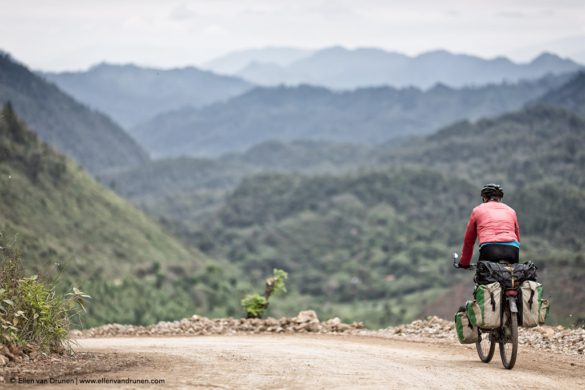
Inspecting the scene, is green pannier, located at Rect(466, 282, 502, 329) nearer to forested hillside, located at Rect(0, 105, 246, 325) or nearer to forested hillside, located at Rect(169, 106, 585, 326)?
forested hillside, located at Rect(0, 105, 246, 325)

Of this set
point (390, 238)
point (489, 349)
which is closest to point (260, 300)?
point (489, 349)

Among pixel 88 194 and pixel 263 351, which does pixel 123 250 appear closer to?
pixel 88 194

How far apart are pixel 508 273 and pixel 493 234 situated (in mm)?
615

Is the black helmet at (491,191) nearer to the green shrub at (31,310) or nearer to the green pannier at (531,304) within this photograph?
the green pannier at (531,304)

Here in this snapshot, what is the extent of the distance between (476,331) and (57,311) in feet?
17.9

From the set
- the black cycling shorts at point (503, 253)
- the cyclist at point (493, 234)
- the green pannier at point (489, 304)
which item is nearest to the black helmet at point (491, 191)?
the cyclist at point (493, 234)

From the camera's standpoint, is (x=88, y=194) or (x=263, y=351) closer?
(x=263, y=351)

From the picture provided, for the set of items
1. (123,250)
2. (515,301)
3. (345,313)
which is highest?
(515,301)

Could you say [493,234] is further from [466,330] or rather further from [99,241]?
[99,241]

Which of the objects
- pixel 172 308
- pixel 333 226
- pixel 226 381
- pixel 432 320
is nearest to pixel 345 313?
pixel 172 308

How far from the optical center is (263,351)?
1202cm

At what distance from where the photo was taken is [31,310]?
438 inches

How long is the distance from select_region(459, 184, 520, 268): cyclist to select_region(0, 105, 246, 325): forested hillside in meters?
41.4

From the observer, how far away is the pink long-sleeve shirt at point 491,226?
10.9 m
